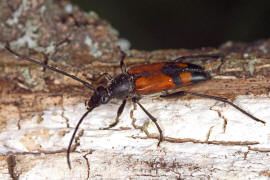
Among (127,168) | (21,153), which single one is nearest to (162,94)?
(127,168)

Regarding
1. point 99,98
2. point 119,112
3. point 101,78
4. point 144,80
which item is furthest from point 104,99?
point 144,80

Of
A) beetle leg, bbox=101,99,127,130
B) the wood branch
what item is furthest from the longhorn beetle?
the wood branch

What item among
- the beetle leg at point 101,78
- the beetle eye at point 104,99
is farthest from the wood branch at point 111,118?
the beetle eye at point 104,99

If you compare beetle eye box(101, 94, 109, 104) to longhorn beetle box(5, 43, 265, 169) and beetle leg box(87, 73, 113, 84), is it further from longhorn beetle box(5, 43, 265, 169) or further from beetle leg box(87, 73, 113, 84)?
beetle leg box(87, 73, 113, 84)

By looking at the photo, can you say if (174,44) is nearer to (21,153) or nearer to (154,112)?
(154,112)

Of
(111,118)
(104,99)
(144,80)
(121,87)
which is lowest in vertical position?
(111,118)

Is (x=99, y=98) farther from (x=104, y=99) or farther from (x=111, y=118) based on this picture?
(x=111, y=118)

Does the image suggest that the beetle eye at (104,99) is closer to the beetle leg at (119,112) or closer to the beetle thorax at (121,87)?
the beetle thorax at (121,87)
